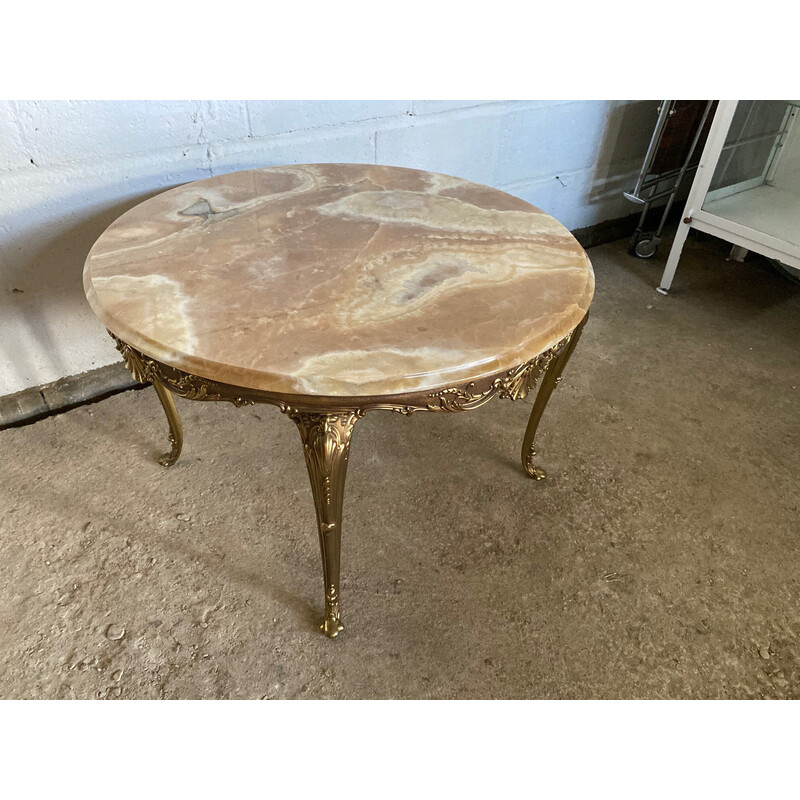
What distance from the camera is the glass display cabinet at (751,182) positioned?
7.09 ft

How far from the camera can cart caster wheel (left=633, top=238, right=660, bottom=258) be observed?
2721 millimetres

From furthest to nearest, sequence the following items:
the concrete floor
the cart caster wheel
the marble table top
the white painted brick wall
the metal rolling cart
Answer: the cart caster wheel → the metal rolling cart → the white painted brick wall → the concrete floor → the marble table top

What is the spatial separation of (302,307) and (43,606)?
906 mm

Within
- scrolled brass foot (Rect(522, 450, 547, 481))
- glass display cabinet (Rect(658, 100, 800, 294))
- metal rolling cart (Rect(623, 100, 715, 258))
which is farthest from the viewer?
metal rolling cart (Rect(623, 100, 715, 258))

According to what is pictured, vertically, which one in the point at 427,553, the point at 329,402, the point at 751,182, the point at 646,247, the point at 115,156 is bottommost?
the point at 427,553

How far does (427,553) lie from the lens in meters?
1.50

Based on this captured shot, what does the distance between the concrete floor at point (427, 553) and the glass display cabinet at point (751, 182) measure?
0.56 metres

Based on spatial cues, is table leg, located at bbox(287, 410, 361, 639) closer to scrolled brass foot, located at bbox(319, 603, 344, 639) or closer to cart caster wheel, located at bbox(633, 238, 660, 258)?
scrolled brass foot, located at bbox(319, 603, 344, 639)

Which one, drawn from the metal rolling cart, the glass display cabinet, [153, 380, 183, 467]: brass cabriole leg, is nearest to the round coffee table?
[153, 380, 183, 467]: brass cabriole leg

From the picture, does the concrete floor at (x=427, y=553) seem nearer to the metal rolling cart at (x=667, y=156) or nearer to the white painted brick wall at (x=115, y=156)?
the white painted brick wall at (x=115, y=156)

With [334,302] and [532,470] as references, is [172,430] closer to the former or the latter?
[334,302]

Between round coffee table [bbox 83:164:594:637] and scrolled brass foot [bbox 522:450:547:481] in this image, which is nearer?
round coffee table [bbox 83:164:594:637]

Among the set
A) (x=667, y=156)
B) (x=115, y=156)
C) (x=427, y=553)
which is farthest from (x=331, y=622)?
(x=667, y=156)

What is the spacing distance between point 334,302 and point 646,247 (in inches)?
82.4
